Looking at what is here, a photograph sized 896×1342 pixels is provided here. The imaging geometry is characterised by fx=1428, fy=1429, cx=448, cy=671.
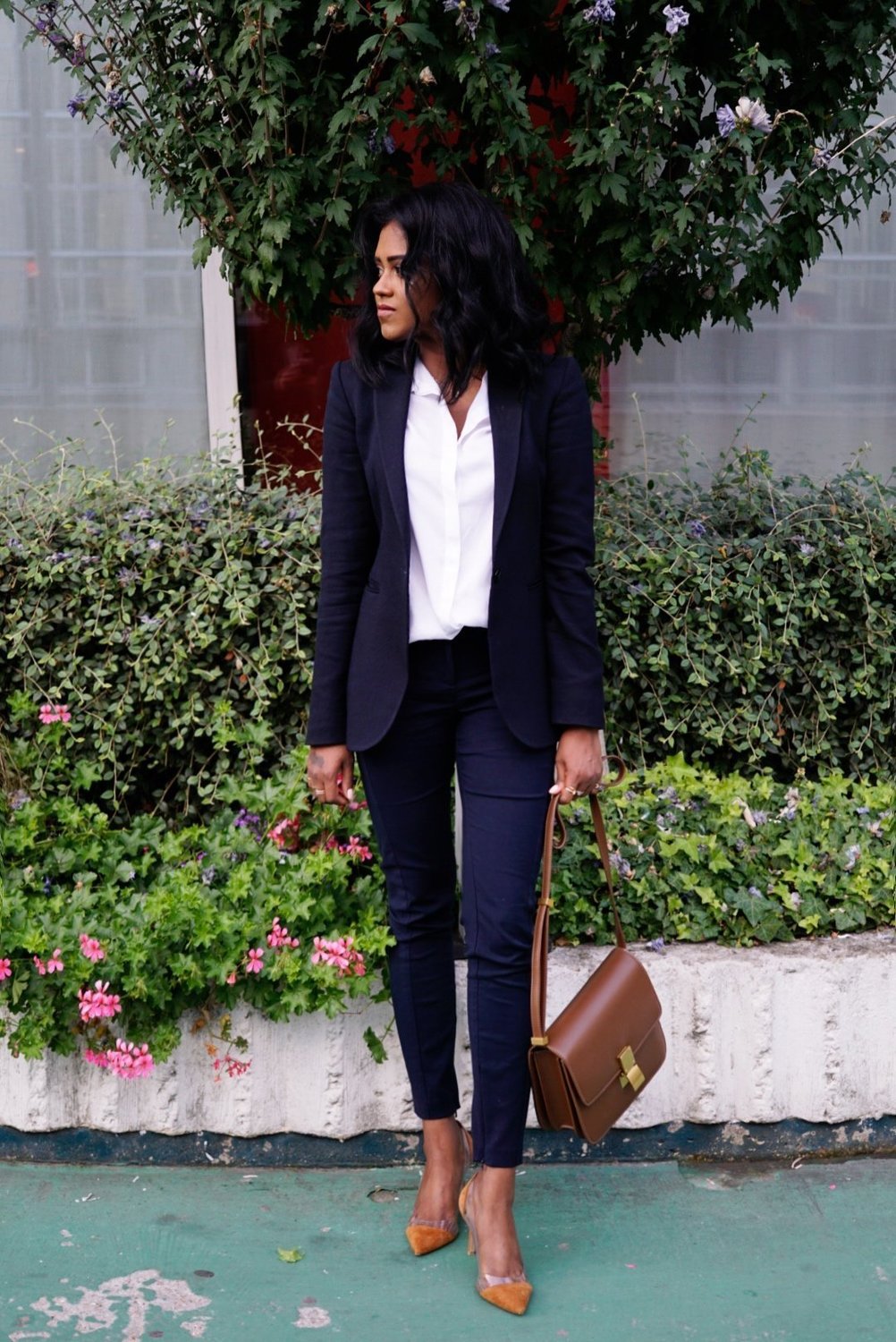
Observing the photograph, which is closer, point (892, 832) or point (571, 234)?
point (571, 234)

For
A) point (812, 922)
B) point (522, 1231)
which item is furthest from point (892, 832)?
point (522, 1231)

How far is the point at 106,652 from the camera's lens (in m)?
3.88

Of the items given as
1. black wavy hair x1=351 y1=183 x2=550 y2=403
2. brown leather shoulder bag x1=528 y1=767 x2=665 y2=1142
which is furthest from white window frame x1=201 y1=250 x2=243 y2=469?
brown leather shoulder bag x1=528 y1=767 x2=665 y2=1142

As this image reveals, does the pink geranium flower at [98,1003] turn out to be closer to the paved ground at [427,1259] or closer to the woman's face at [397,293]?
the paved ground at [427,1259]

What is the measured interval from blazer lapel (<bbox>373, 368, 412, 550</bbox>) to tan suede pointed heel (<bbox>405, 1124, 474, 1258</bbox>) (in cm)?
136

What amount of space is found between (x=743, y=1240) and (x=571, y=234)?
7.30ft

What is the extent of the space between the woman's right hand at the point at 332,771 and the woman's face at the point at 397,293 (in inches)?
31.7

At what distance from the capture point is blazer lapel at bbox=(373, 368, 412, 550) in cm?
262

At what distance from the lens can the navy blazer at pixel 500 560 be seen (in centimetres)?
264

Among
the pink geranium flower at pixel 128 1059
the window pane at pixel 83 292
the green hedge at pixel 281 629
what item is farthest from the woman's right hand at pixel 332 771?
the window pane at pixel 83 292

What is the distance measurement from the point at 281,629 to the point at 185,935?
1.01 m

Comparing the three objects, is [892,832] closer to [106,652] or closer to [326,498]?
[326,498]

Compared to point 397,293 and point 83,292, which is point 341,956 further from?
point 83,292

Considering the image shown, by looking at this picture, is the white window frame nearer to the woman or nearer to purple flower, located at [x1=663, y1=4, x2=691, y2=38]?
the woman
